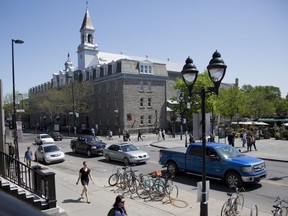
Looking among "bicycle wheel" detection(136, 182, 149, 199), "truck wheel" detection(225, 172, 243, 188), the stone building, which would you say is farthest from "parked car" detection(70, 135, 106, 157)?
the stone building

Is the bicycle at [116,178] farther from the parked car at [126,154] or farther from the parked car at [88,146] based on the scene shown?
the parked car at [88,146]

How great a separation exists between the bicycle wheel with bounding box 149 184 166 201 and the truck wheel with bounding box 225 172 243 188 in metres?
3.31

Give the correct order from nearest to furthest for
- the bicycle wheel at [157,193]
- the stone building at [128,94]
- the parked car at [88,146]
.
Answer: the bicycle wheel at [157,193], the parked car at [88,146], the stone building at [128,94]

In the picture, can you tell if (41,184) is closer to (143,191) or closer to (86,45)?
(143,191)

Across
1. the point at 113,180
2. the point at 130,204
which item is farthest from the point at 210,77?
the point at 113,180

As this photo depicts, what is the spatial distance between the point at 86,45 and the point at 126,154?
51536 millimetres

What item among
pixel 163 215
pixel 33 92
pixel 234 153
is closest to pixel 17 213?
pixel 163 215

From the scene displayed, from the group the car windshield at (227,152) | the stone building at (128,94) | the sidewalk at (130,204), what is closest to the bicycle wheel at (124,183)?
the sidewalk at (130,204)

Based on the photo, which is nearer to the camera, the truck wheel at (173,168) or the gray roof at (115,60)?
the truck wheel at (173,168)

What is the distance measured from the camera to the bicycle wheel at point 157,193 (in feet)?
33.9

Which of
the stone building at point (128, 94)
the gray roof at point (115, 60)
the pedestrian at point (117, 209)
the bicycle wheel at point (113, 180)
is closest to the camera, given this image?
the pedestrian at point (117, 209)

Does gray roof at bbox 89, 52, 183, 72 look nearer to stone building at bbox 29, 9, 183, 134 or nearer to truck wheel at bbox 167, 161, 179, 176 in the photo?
stone building at bbox 29, 9, 183, 134

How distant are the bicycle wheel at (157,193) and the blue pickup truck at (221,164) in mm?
3281

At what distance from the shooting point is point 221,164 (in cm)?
1217
